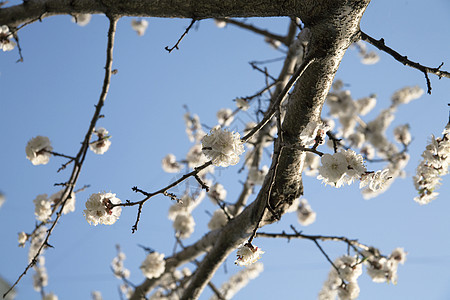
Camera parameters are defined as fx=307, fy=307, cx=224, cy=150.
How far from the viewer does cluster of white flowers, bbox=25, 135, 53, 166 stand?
1.69 meters

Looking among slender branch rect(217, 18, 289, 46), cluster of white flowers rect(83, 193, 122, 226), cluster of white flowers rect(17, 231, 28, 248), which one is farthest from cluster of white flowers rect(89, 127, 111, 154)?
slender branch rect(217, 18, 289, 46)

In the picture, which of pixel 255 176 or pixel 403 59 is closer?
pixel 403 59

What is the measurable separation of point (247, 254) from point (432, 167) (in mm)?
1069

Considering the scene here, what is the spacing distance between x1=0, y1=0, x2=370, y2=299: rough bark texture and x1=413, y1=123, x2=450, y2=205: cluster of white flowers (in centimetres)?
59

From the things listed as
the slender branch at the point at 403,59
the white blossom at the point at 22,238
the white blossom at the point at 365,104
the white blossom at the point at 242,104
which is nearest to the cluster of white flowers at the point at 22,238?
the white blossom at the point at 22,238

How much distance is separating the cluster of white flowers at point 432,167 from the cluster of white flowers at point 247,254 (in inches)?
34.3

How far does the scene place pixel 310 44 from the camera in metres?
0.94

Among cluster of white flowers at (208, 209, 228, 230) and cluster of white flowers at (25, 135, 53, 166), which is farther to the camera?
cluster of white flowers at (208, 209, 228, 230)

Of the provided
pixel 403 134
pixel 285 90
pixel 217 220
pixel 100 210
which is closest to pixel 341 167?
pixel 285 90

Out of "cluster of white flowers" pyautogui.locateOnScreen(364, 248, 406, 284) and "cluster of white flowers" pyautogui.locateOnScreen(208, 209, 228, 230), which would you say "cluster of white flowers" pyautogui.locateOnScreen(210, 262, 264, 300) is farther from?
"cluster of white flowers" pyautogui.locateOnScreen(364, 248, 406, 284)

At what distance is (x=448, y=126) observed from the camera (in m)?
1.15

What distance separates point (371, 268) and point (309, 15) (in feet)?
5.76

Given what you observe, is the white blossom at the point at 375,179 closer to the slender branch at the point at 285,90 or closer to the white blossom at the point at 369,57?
the slender branch at the point at 285,90

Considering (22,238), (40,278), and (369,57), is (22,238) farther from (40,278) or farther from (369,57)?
(369,57)
